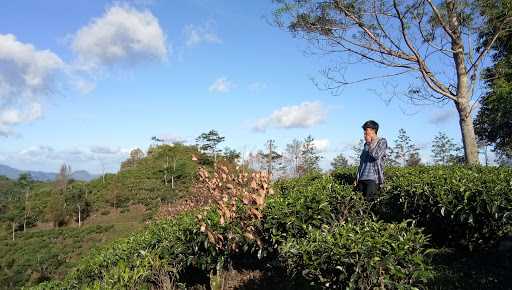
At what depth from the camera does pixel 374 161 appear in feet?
22.8

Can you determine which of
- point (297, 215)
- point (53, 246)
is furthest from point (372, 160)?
point (53, 246)

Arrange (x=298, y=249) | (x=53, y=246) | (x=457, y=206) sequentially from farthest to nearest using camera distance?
(x=53, y=246) → (x=457, y=206) → (x=298, y=249)

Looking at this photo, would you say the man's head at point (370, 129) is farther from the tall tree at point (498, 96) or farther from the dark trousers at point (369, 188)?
the tall tree at point (498, 96)

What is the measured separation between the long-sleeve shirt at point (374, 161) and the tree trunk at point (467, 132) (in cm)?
444

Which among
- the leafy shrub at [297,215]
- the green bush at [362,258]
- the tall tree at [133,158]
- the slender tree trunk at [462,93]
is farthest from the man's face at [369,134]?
the tall tree at [133,158]

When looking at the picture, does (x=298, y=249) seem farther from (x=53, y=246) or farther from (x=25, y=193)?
(x=25, y=193)

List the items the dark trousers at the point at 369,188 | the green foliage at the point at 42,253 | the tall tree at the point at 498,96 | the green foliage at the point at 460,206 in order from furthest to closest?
the green foliage at the point at 42,253 < the tall tree at the point at 498,96 < the dark trousers at the point at 369,188 < the green foliage at the point at 460,206

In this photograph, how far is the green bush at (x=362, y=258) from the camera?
3.23m

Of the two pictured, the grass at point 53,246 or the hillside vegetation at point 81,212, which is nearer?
the grass at point 53,246

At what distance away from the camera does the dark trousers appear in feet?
22.5

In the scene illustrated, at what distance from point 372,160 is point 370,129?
510 millimetres

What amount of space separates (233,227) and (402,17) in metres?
8.36

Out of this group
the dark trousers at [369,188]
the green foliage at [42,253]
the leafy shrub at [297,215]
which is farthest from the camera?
the green foliage at [42,253]

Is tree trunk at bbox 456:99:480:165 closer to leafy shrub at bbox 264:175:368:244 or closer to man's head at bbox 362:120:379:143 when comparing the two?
man's head at bbox 362:120:379:143
